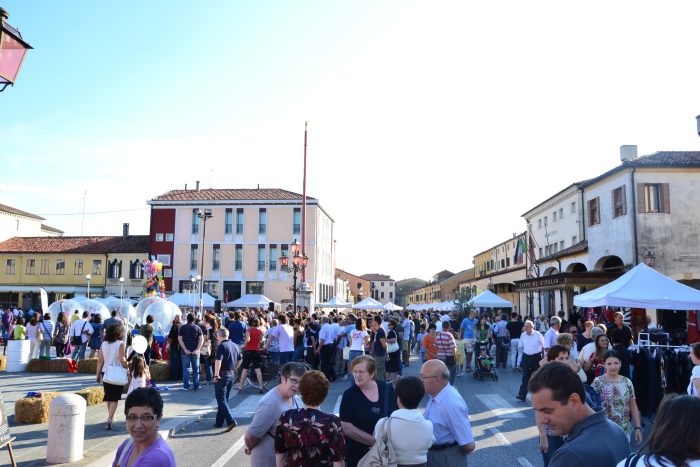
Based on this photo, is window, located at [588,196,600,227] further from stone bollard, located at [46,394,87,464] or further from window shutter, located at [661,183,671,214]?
stone bollard, located at [46,394,87,464]

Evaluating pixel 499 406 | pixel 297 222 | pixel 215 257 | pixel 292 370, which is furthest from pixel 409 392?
pixel 215 257

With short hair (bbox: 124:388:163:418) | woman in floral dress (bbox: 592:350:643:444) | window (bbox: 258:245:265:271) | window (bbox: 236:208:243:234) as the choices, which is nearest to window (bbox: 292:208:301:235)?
window (bbox: 258:245:265:271)

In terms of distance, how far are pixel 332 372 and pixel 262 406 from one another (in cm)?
1220

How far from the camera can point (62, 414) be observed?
7.28m

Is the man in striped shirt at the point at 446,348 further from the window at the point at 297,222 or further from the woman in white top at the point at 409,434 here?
the window at the point at 297,222

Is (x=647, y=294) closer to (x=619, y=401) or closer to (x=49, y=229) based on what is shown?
(x=619, y=401)

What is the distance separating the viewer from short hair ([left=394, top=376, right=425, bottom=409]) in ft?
13.7

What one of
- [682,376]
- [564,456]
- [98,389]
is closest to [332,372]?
[98,389]

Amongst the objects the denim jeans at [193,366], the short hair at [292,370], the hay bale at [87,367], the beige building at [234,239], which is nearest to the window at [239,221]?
the beige building at [234,239]

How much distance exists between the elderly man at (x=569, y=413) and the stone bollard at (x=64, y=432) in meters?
6.47

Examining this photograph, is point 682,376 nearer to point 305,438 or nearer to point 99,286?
point 305,438

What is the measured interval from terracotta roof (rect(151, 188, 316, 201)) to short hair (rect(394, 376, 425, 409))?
52702 millimetres

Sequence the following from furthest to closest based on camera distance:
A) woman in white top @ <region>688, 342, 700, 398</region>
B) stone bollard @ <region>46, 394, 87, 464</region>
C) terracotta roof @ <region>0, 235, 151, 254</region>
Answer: terracotta roof @ <region>0, 235, 151, 254</region> < stone bollard @ <region>46, 394, 87, 464</region> < woman in white top @ <region>688, 342, 700, 398</region>

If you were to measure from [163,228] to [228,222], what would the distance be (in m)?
6.57
